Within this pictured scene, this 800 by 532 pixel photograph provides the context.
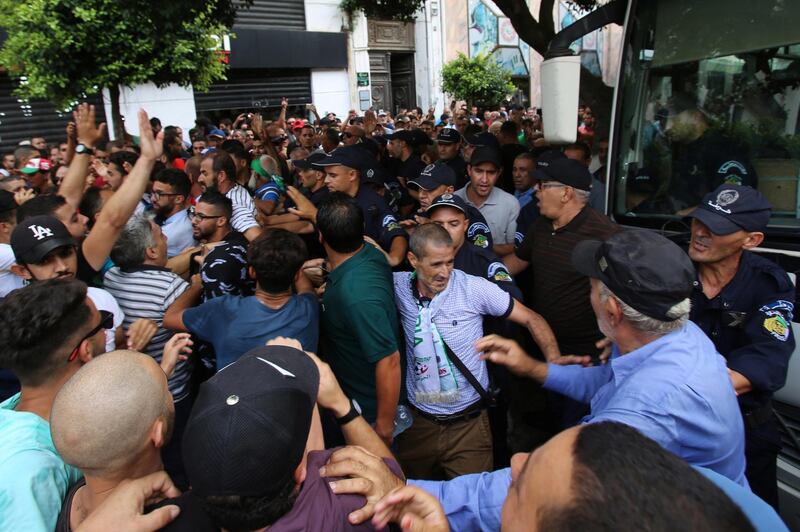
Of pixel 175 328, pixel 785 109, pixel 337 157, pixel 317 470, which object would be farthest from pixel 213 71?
pixel 317 470

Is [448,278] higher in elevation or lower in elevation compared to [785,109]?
lower

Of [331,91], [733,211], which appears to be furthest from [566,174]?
[331,91]

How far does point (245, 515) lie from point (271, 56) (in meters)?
20.5

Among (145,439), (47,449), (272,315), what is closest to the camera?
(145,439)

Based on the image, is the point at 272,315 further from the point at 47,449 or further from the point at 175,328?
the point at 47,449

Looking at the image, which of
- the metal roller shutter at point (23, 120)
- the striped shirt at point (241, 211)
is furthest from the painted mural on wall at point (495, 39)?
the striped shirt at point (241, 211)

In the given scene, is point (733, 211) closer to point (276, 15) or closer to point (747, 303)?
point (747, 303)

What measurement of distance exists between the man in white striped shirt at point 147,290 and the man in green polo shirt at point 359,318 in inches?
33.5

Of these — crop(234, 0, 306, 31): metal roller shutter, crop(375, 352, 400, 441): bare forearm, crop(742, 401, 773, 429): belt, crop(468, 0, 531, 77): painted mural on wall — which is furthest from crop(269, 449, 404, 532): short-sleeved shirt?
crop(468, 0, 531, 77): painted mural on wall

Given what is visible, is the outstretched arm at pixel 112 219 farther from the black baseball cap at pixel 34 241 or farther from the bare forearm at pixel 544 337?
the bare forearm at pixel 544 337

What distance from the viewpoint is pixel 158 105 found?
16.9m

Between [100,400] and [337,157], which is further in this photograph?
[337,157]

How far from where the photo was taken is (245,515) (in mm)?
1160

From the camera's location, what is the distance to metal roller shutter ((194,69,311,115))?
18.8 metres
